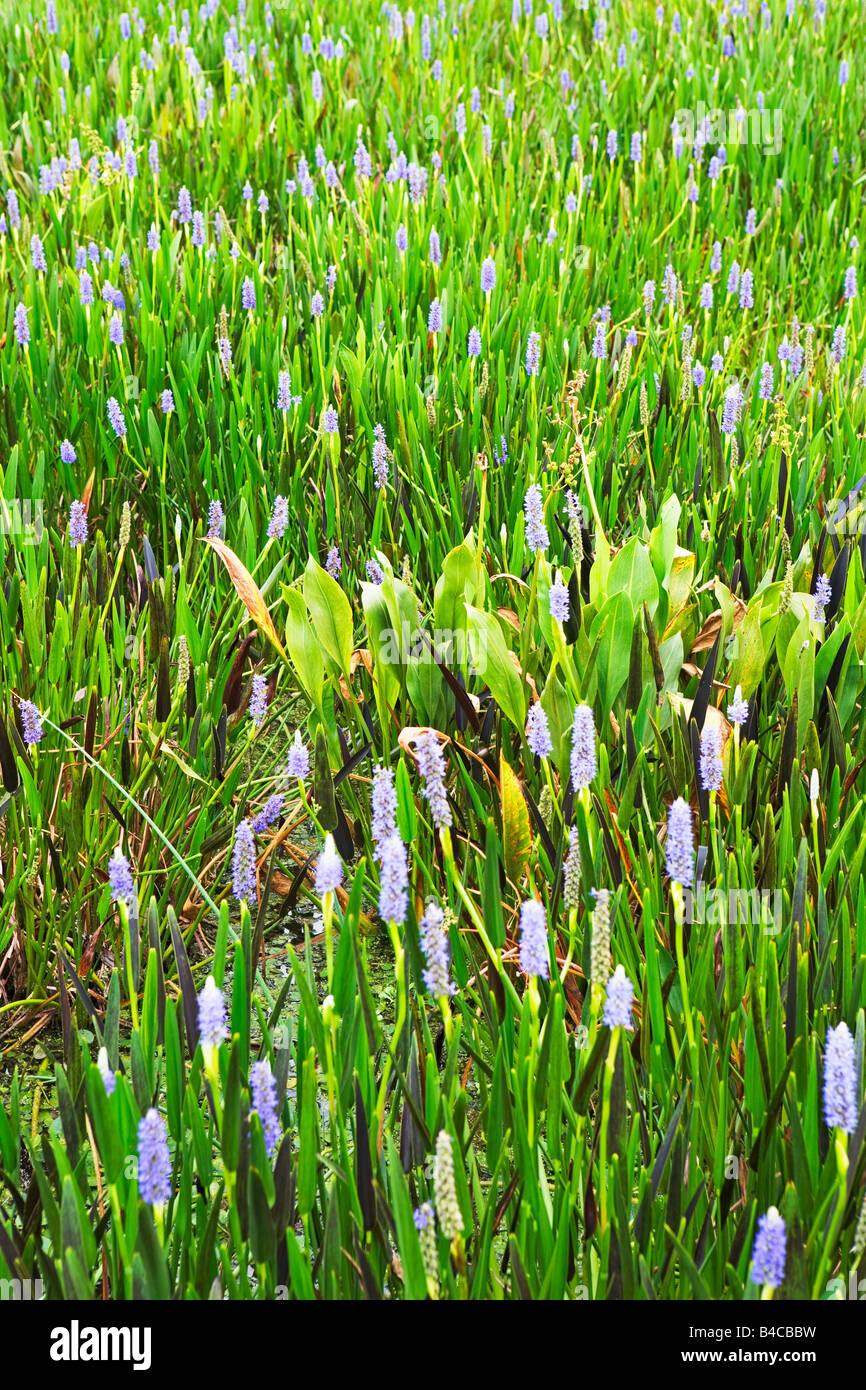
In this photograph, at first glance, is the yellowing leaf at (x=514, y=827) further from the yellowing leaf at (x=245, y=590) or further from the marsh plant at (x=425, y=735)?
the yellowing leaf at (x=245, y=590)

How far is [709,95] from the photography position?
494 centimetres

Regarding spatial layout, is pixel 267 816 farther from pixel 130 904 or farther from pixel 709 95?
pixel 709 95

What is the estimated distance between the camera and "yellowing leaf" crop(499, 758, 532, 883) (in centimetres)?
166

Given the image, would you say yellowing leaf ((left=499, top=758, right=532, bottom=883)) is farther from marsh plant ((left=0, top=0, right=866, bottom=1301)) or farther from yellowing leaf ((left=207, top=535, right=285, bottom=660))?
yellowing leaf ((left=207, top=535, right=285, bottom=660))

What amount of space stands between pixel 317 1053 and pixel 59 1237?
292 mm

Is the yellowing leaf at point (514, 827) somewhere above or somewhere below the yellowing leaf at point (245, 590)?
below

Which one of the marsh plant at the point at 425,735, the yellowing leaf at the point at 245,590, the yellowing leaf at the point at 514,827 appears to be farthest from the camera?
the yellowing leaf at the point at 245,590

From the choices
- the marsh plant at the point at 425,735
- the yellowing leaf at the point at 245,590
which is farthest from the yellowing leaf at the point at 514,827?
the yellowing leaf at the point at 245,590

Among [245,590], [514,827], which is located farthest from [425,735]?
[245,590]

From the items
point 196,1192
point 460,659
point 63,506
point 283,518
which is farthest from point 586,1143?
point 63,506

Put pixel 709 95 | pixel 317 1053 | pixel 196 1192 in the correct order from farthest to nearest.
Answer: pixel 709 95, pixel 196 1192, pixel 317 1053

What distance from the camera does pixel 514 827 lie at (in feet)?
5.55

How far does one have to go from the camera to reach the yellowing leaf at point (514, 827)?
65.3 inches

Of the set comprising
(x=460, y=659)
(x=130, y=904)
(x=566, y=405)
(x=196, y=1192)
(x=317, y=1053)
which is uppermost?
(x=566, y=405)
